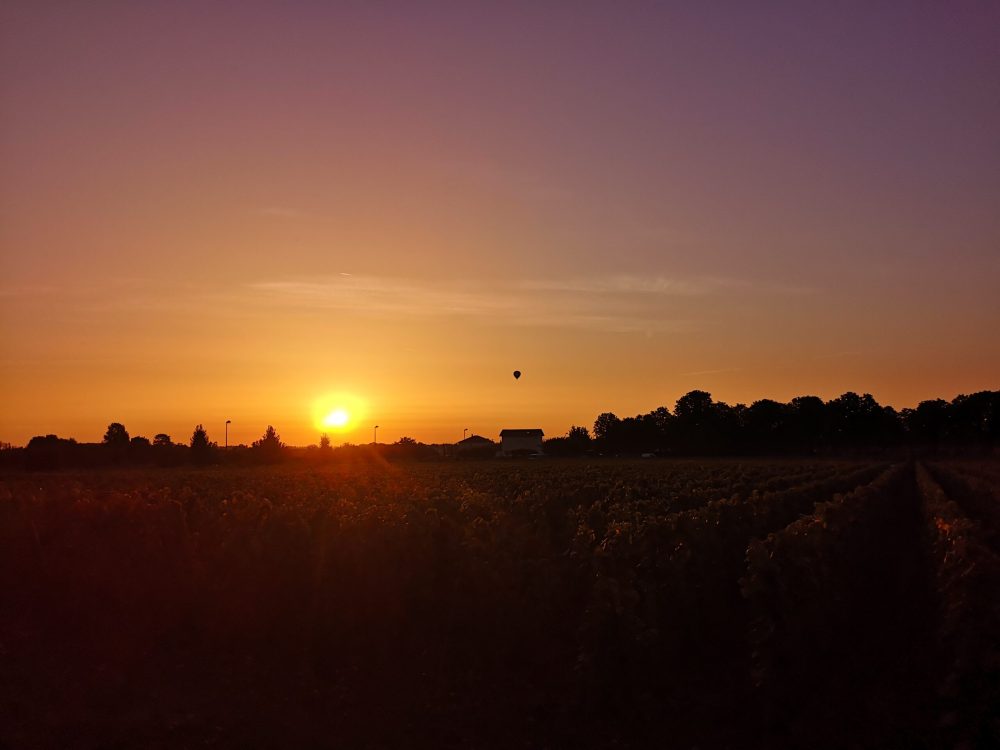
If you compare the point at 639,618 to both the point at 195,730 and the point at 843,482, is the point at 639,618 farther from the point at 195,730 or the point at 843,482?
the point at 843,482

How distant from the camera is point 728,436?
14262cm

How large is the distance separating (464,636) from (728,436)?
136106 millimetres

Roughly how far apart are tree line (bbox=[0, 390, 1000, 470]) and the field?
7556cm

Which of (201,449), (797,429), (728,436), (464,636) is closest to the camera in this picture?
(464,636)

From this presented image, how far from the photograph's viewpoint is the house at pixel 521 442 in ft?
469

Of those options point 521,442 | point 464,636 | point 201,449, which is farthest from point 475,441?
point 464,636

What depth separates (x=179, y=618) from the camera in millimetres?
14133

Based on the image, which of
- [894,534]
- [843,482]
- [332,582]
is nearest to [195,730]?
[332,582]

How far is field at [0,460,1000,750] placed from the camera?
9.99 metres

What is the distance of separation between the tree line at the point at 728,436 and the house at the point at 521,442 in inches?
110

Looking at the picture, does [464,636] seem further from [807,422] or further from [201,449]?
[807,422]

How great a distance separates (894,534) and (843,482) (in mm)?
21870

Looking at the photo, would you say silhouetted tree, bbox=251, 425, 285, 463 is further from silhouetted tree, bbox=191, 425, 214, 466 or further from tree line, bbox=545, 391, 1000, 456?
tree line, bbox=545, 391, 1000, 456

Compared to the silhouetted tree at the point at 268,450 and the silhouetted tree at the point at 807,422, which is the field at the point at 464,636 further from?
the silhouetted tree at the point at 807,422
